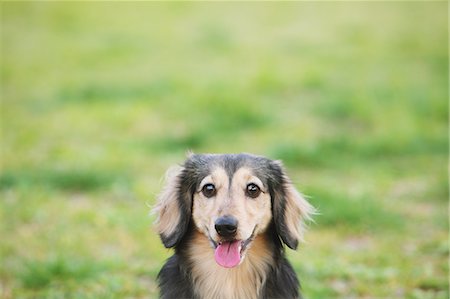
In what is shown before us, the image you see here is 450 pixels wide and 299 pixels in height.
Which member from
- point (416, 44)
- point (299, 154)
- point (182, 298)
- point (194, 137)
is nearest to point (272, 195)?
point (182, 298)

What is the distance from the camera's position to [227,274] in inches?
169

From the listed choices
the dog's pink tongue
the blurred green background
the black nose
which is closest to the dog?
the dog's pink tongue

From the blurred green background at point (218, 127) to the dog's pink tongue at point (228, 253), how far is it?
1.30 m

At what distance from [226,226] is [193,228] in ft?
1.59

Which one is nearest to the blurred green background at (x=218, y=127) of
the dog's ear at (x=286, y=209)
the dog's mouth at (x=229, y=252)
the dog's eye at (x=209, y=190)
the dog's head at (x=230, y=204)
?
the dog's head at (x=230, y=204)

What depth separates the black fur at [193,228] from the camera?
4.27 metres

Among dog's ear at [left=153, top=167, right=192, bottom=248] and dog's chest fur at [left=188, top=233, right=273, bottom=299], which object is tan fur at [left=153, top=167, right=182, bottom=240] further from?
dog's chest fur at [left=188, top=233, right=273, bottom=299]

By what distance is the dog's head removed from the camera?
4.05m

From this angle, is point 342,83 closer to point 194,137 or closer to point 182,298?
point 194,137

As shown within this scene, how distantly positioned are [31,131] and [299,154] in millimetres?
4047

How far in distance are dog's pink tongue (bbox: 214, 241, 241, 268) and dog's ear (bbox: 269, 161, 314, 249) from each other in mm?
399

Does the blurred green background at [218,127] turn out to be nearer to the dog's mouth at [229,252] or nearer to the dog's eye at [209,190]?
the dog's eye at [209,190]

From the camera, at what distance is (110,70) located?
1370cm

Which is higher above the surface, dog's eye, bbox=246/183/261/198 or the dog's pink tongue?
dog's eye, bbox=246/183/261/198
